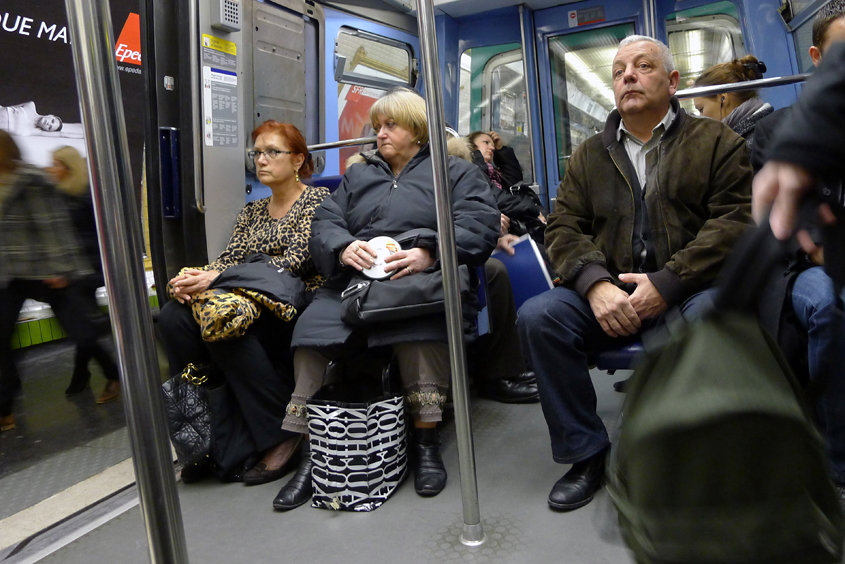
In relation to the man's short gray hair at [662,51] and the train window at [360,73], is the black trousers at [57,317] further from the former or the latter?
the man's short gray hair at [662,51]

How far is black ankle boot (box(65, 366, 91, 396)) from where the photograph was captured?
361 cm

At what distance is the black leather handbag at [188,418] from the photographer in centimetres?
233

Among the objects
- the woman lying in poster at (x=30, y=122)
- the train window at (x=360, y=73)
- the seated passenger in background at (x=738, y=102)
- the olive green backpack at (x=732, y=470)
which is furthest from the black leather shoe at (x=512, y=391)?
the woman lying in poster at (x=30, y=122)

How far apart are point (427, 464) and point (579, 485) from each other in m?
0.57

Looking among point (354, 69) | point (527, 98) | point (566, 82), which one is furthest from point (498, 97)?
point (354, 69)

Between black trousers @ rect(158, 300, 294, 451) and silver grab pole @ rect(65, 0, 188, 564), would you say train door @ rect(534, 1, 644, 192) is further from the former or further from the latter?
silver grab pole @ rect(65, 0, 188, 564)

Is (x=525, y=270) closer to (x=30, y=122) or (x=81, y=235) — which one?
Result: (x=81, y=235)

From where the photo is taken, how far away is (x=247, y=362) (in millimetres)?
2422

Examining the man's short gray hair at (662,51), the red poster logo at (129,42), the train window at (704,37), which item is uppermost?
the train window at (704,37)

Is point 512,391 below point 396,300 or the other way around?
below

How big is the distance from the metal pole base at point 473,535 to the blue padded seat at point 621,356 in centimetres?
68

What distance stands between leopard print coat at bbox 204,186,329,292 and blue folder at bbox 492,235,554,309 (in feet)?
3.24

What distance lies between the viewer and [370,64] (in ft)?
15.3

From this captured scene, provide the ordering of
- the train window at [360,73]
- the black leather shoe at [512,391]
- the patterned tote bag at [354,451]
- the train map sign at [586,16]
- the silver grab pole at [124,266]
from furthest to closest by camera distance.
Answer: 1. the train map sign at [586,16]
2. the train window at [360,73]
3. the black leather shoe at [512,391]
4. the patterned tote bag at [354,451]
5. the silver grab pole at [124,266]
